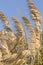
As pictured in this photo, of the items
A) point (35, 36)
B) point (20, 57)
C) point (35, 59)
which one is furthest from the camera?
point (35, 59)

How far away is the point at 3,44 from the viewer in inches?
48.8

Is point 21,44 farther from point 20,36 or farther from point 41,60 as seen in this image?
point 41,60

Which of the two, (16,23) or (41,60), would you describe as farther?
(41,60)

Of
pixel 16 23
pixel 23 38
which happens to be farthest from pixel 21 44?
pixel 16 23

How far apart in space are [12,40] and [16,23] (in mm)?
144

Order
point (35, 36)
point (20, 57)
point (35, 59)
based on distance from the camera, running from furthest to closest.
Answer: point (35, 59), point (35, 36), point (20, 57)

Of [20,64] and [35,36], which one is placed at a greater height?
[35,36]

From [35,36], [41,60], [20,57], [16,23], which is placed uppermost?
[16,23]

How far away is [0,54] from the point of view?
1.17 m

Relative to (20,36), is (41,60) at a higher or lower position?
lower

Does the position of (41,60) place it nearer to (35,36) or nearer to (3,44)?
(35,36)

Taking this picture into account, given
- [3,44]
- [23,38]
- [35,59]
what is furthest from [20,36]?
[35,59]

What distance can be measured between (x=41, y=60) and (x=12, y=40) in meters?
0.31

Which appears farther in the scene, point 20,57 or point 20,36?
point 20,36
